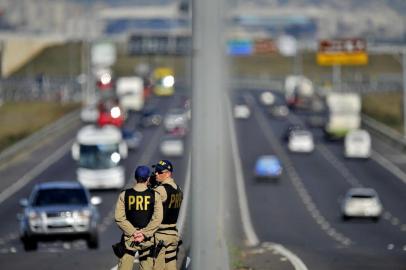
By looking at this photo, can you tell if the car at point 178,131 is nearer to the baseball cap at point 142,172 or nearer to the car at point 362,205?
the car at point 362,205

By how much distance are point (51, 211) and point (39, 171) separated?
4324 cm

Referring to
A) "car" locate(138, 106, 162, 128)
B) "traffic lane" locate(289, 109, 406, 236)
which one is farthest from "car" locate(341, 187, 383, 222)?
"car" locate(138, 106, 162, 128)

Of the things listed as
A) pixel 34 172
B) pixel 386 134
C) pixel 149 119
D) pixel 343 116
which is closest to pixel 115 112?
pixel 149 119

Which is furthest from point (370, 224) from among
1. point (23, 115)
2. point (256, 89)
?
point (256, 89)

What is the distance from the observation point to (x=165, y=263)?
13.7m

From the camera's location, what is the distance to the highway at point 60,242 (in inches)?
848

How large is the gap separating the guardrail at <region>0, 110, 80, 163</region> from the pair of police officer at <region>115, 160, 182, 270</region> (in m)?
59.2

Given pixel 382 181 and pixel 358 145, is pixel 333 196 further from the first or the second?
pixel 358 145

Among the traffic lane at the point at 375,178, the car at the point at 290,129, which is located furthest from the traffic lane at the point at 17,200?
the car at the point at 290,129

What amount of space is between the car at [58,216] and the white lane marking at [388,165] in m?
45.9

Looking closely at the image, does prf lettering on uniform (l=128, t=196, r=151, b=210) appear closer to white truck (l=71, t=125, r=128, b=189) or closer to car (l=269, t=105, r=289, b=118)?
white truck (l=71, t=125, r=128, b=189)

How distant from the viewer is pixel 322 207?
6341 centimetres

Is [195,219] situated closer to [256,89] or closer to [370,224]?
[370,224]

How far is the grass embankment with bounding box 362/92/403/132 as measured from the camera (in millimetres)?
120938
